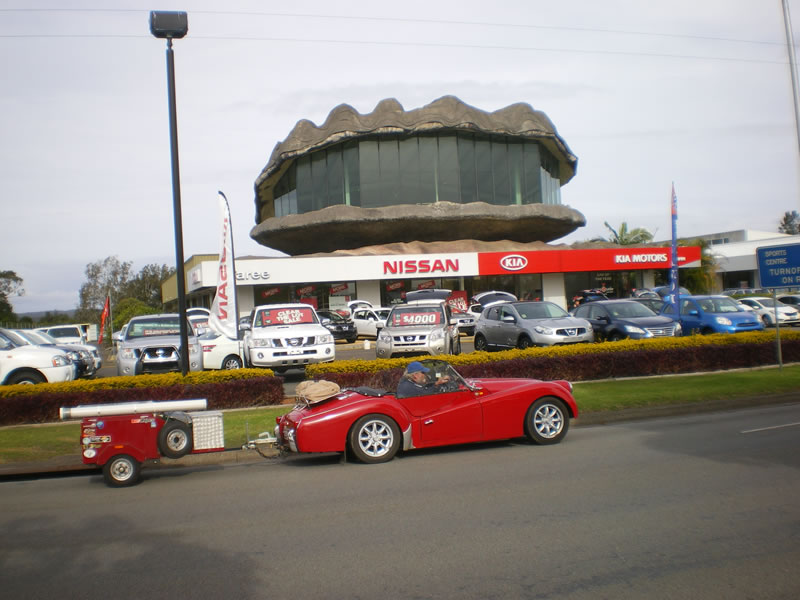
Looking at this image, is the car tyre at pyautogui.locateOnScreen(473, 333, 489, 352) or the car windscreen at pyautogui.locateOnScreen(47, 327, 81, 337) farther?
the car windscreen at pyautogui.locateOnScreen(47, 327, 81, 337)

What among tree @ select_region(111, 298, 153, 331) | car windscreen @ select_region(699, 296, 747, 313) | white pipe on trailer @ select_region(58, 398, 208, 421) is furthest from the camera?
tree @ select_region(111, 298, 153, 331)

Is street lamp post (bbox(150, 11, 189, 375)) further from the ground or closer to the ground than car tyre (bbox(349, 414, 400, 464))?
further from the ground

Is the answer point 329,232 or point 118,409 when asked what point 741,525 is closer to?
point 118,409

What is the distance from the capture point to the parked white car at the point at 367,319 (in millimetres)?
30078

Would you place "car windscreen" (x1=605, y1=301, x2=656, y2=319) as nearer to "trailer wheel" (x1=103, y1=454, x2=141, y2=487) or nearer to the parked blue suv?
the parked blue suv

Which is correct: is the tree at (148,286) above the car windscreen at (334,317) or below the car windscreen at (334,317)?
above

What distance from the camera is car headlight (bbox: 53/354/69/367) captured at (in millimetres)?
15052

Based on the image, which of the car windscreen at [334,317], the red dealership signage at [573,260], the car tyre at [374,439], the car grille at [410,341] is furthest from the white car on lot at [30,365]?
the red dealership signage at [573,260]

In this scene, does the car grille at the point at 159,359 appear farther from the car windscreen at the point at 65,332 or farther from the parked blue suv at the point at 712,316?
the car windscreen at the point at 65,332

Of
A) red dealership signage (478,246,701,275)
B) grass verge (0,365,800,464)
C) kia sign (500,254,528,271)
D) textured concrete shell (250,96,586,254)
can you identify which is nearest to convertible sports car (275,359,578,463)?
grass verge (0,365,800,464)

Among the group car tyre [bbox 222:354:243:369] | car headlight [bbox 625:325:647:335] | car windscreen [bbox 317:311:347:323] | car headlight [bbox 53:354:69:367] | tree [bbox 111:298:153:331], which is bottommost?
car tyre [bbox 222:354:243:369]

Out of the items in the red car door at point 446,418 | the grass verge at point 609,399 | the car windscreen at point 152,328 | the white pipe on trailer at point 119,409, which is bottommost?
the grass verge at point 609,399

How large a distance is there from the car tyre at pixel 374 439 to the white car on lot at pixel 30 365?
967 cm

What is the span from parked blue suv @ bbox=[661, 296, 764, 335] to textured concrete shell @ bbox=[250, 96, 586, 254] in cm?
2309
